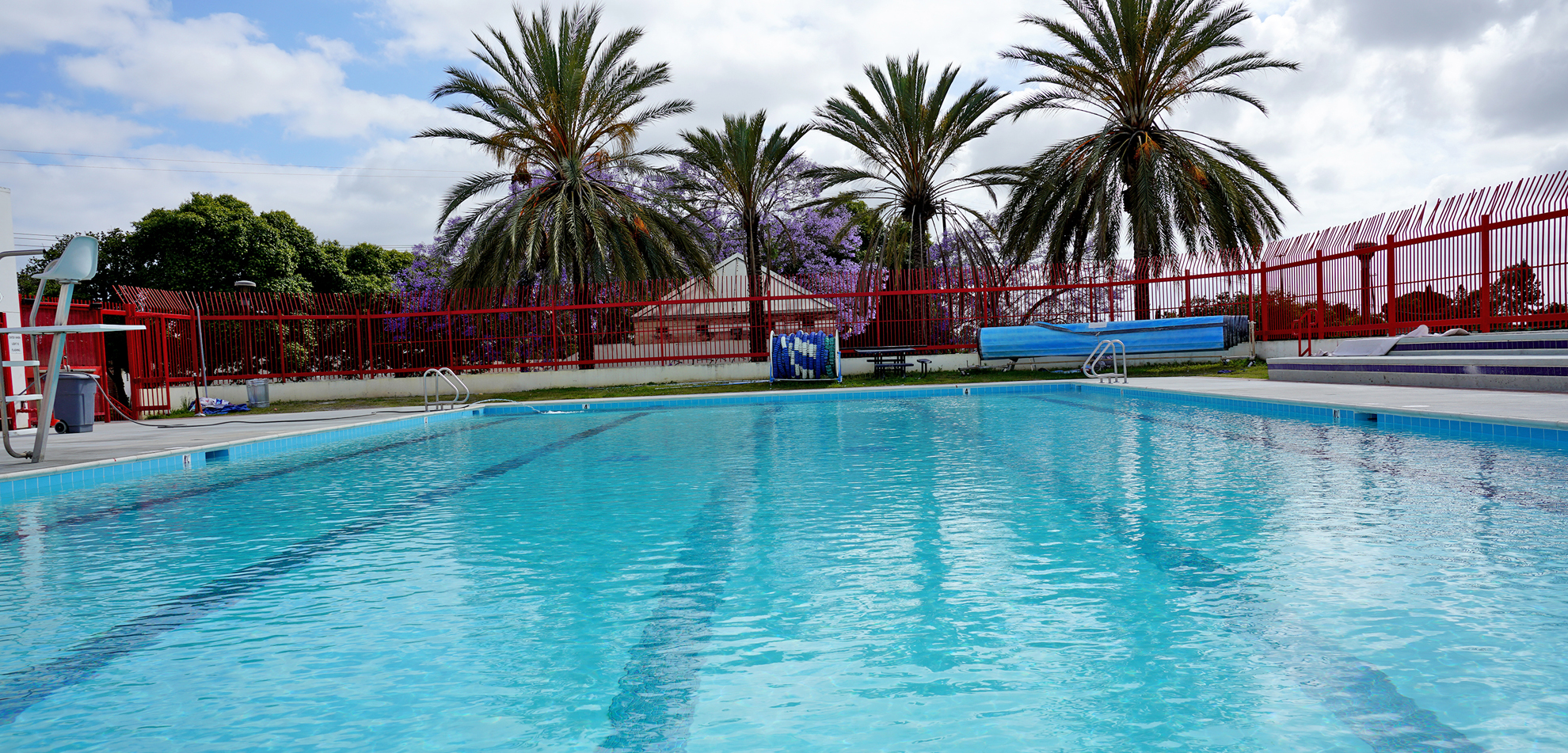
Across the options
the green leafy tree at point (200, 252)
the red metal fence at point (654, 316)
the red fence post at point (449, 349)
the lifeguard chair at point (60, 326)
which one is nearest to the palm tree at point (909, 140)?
the red metal fence at point (654, 316)

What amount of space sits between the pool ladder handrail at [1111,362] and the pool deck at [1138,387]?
1.57ft

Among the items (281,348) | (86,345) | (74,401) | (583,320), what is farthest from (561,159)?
(74,401)

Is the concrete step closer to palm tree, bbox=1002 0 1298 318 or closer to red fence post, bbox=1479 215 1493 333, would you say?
red fence post, bbox=1479 215 1493 333

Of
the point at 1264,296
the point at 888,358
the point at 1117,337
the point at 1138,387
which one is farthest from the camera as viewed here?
the point at 888,358

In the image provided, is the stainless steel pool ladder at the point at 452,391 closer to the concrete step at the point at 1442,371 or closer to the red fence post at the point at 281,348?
the red fence post at the point at 281,348

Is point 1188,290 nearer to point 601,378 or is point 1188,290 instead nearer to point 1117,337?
point 1117,337

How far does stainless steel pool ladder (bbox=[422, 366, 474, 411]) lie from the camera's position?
14.1m

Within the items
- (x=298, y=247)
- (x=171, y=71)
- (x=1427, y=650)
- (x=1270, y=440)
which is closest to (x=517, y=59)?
(x=171, y=71)

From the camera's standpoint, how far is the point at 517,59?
18.6m

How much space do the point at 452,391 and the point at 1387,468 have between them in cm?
1630

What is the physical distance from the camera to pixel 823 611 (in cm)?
326

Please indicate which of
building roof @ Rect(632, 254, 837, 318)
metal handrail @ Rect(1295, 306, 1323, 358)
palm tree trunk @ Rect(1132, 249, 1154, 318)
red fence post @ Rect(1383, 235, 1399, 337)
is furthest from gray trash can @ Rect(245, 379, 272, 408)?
red fence post @ Rect(1383, 235, 1399, 337)

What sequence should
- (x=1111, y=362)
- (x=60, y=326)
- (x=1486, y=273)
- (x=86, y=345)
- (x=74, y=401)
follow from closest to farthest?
(x=60, y=326)
(x=74, y=401)
(x=1486, y=273)
(x=86, y=345)
(x=1111, y=362)

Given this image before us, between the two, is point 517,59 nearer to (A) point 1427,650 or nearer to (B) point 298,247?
(A) point 1427,650
